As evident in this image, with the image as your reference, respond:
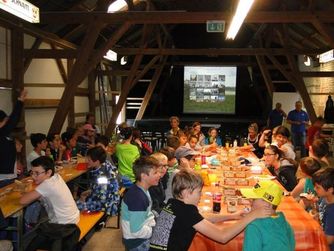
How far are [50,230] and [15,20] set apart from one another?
16.2 feet

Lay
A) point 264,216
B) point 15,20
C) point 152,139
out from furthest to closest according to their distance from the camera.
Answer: point 152,139 < point 15,20 < point 264,216

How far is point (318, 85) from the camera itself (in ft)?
46.9

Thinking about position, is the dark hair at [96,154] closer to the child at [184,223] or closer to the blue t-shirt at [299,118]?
the child at [184,223]

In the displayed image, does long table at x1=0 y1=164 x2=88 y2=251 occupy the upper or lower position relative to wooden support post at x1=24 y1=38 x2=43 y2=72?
lower

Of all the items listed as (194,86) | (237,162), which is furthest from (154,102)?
(237,162)

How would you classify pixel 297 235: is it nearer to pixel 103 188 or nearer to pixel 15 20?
pixel 103 188

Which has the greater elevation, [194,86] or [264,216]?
[194,86]

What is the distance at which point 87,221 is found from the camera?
4199mm

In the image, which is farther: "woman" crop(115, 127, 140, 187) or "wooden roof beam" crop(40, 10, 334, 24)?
"wooden roof beam" crop(40, 10, 334, 24)

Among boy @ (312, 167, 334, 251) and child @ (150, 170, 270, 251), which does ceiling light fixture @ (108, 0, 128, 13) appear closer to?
boy @ (312, 167, 334, 251)

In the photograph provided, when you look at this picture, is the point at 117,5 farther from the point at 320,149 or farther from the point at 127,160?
the point at 320,149

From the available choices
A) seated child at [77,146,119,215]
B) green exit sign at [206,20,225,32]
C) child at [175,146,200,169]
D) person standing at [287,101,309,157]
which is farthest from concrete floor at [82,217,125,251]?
person standing at [287,101,309,157]

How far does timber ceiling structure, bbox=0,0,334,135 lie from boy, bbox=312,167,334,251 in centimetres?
453

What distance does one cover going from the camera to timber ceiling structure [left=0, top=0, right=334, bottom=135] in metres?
7.10
